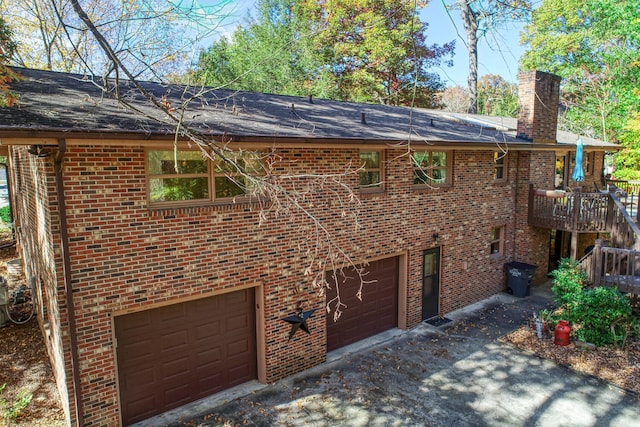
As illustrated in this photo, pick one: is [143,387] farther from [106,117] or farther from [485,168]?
[485,168]

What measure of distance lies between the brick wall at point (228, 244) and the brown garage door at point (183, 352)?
348 millimetres

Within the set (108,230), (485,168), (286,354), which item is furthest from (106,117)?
(485,168)

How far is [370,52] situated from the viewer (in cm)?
2642

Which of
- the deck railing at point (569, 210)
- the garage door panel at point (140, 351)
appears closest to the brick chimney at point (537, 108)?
the deck railing at point (569, 210)

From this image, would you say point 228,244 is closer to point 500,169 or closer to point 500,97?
point 500,169

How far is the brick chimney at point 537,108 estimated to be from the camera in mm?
13648

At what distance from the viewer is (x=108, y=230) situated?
20.2 ft

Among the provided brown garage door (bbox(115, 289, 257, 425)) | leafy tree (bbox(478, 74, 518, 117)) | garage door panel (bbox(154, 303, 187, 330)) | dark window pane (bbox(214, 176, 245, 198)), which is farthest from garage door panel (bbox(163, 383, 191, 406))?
leafy tree (bbox(478, 74, 518, 117))

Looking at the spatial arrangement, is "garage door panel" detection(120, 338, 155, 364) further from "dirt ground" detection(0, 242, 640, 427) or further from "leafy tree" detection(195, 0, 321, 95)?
"leafy tree" detection(195, 0, 321, 95)

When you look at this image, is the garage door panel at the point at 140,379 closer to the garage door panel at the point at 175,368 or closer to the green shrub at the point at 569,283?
the garage door panel at the point at 175,368

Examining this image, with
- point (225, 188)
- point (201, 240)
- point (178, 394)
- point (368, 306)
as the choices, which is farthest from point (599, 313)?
point (178, 394)

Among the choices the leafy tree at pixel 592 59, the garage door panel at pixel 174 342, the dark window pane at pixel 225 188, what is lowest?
the garage door panel at pixel 174 342

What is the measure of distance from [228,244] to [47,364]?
16.3 ft

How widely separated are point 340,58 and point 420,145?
19.6 meters
